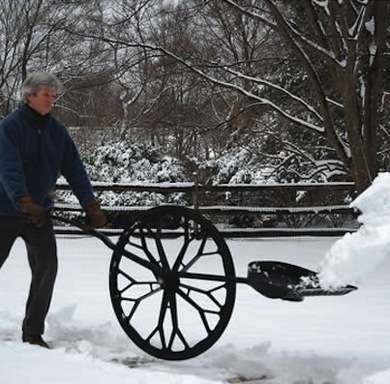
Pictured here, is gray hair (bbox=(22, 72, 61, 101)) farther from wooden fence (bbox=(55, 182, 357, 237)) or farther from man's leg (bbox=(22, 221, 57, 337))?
wooden fence (bbox=(55, 182, 357, 237))

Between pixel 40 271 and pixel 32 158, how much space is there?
2.29ft

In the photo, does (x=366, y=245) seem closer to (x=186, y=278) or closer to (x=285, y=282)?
(x=285, y=282)

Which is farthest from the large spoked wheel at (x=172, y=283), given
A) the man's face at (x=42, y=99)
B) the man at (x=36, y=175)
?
the man's face at (x=42, y=99)

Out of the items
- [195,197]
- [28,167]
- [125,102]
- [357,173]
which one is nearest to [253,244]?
[195,197]

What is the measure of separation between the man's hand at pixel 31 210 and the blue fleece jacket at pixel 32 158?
0.13 feet

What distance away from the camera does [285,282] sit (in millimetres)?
3637

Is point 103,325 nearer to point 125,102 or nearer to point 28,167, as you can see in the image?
point 28,167

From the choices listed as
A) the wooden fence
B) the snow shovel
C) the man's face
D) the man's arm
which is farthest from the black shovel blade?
the wooden fence

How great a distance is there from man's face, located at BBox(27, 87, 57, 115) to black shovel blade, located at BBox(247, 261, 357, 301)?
155 cm

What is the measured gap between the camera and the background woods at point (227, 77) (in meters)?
7.56

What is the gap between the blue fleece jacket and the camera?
383cm

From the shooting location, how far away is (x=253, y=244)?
10117 millimetres

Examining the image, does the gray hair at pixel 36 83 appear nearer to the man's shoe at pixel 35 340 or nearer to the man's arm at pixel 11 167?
the man's arm at pixel 11 167

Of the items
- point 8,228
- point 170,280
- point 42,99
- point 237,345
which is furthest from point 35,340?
point 42,99
